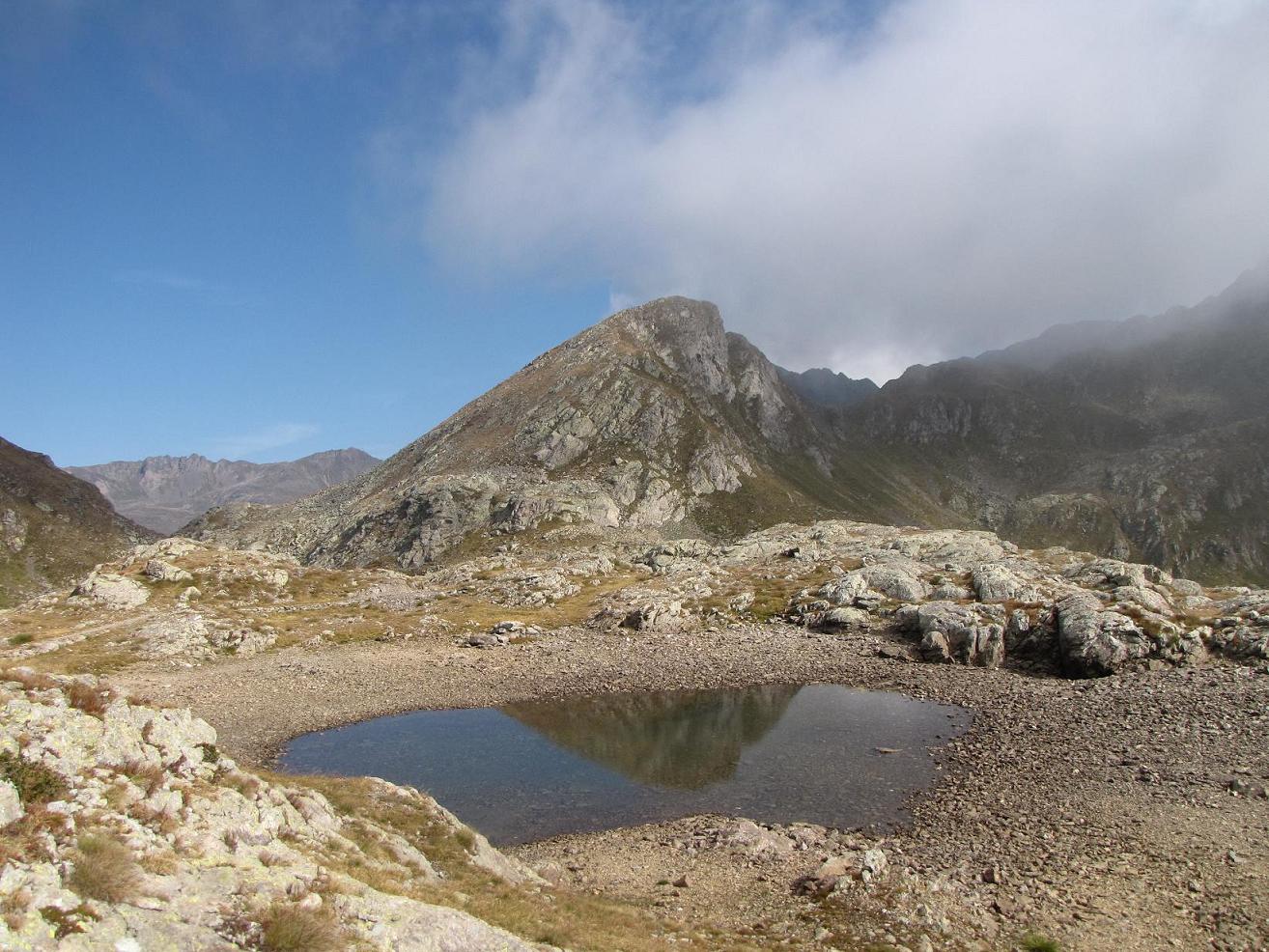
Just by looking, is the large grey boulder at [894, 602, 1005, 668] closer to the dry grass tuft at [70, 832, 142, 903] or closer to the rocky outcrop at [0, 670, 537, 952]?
the rocky outcrop at [0, 670, 537, 952]

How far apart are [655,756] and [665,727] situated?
5963 millimetres

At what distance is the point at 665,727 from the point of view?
1972 inches

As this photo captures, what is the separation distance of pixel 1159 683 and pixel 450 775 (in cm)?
5227

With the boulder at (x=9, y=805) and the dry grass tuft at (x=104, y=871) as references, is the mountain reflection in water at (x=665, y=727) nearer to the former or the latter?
the dry grass tuft at (x=104, y=871)

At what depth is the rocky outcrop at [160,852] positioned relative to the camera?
11156mm

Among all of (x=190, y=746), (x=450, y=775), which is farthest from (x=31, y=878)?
(x=450, y=775)

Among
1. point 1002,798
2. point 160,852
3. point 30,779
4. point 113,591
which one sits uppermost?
point 30,779

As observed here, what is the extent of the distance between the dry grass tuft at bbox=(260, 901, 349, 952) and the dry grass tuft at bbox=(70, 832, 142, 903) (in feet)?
7.87

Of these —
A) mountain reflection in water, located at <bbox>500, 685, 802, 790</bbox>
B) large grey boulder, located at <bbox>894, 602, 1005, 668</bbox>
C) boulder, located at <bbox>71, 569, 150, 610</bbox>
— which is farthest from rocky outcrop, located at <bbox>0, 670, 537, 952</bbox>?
boulder, located at <bbox>71, 569, 150, 610</bbox>

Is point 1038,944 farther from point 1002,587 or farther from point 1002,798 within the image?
point 1002,587

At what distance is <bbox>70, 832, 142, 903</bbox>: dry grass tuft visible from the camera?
37.6 feet

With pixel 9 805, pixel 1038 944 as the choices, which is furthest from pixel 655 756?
pixel 9 805

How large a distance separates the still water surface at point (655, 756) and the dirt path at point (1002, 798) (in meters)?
2.36

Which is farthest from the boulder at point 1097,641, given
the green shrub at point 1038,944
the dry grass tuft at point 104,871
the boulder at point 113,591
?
the boulder at point 113,591
